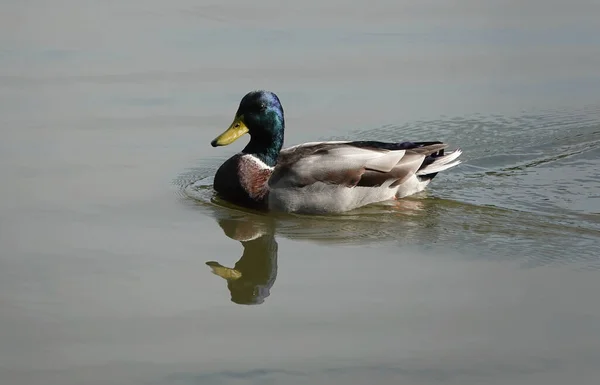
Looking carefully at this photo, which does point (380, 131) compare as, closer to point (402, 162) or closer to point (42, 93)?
point (402, 162)

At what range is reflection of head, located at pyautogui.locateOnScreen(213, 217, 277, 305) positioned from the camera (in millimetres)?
7631

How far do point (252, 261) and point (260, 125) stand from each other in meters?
2.03

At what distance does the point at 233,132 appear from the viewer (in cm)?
1007

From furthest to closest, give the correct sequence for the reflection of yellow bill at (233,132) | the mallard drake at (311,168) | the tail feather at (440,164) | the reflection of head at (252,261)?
the tail feather at (440,164) → the reflection of yellow bill at (233,132) → the mallard drake at (311,168) → the reflection of head at (252,261)

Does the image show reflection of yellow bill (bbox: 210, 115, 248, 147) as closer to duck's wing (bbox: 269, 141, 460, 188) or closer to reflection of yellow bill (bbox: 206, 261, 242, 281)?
duck's wing (bbox: 269, 141, 460, 188)

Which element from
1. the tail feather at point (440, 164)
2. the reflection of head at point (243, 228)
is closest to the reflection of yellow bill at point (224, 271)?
the reflection of head at point (243, 228)

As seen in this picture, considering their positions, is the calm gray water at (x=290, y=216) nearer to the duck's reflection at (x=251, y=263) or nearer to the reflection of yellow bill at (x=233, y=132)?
the duck's reflection at (x=251, y=263)

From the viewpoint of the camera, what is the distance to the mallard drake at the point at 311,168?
9.69 meters

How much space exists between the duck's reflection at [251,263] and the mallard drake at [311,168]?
13.4 inches

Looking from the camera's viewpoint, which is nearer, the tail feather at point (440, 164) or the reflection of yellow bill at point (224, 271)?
the reflection of yellow bill at point (224, 271)

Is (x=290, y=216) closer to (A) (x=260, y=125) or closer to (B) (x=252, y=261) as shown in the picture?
(A) (x=260, y=125)

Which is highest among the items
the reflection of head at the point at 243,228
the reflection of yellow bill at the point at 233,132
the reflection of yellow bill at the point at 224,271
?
the reflection of yellow bill at the point at 233,132

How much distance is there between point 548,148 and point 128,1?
6.58 m

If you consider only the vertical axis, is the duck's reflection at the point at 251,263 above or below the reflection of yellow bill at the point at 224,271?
below
